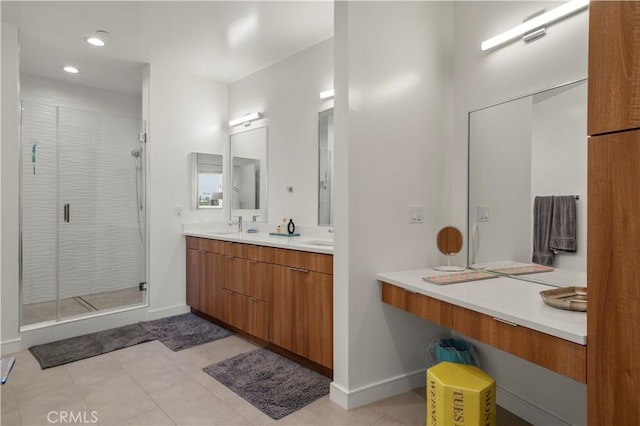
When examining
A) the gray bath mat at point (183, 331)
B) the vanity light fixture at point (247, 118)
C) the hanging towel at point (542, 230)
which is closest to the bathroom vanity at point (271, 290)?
the gray bath mat at point (183, 331)

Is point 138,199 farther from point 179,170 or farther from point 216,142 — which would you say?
point 216,142

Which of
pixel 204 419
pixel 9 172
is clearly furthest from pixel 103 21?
pixel 204 419

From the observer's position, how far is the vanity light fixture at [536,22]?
5.94ft

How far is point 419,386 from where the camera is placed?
241cm

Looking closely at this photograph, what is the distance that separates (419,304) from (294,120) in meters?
2.37

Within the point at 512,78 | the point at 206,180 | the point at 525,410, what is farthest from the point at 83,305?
the point at 512,78

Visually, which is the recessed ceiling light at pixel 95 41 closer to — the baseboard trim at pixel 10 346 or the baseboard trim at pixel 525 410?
the baseboard trim at pixel 10 346

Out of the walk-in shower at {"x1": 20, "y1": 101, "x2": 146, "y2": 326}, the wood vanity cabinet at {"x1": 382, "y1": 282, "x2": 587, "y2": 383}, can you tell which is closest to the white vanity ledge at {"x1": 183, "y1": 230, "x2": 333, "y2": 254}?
the wood vanity cabinet at {"x1": 382, "y1": 282, "x2": 587, "y2": 383}

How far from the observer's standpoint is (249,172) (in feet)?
13.9

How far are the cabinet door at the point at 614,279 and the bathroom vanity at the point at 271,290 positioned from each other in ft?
4.80

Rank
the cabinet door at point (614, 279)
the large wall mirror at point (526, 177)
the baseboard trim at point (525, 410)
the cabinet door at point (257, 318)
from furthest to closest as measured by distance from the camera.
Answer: the cabinet door at point (257, 318)
the baseboard trim at point (525, 410)
the large wall mirror at point (526, 177)
the cabinet door at point (614, 279)

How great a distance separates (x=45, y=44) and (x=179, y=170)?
1608 mm

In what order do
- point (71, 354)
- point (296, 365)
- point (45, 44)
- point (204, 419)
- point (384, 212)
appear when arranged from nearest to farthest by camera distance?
1. point (204, 419)
2. point (384, 212)
3. point (296, 365)
4. point (71, 354)
5. point (45, 44)

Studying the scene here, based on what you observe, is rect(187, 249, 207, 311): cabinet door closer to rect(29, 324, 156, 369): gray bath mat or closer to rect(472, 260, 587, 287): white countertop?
rect(29, 324, 156, 369): gray bath mat
